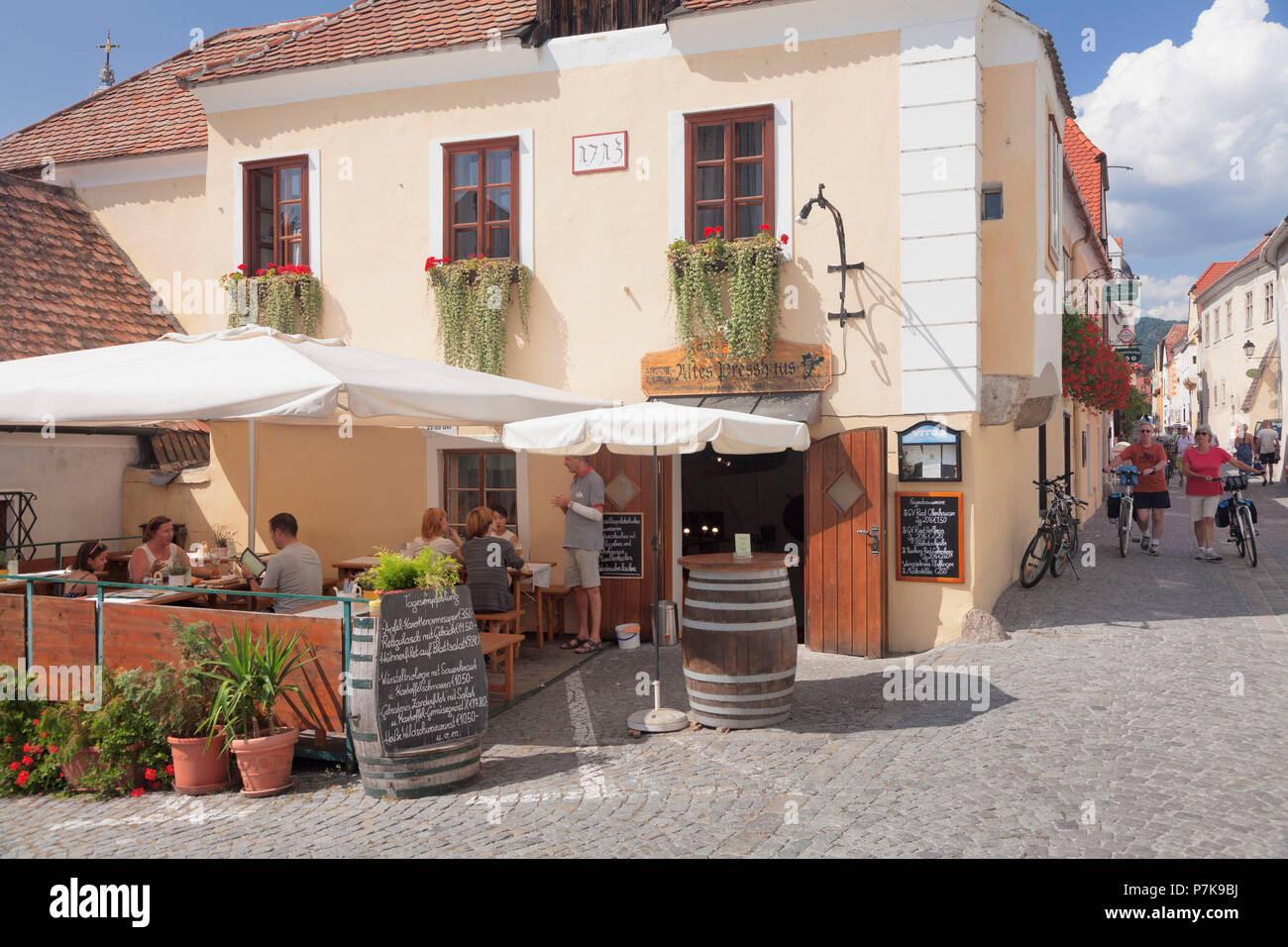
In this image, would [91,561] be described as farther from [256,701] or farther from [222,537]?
[256,701]

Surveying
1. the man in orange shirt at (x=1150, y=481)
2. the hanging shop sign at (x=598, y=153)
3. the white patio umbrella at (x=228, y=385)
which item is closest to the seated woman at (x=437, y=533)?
the white patio umbrella at (x=228, y=385)

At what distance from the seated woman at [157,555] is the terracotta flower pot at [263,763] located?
108 inches

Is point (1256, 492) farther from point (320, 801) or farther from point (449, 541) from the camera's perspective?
point (320, 801)

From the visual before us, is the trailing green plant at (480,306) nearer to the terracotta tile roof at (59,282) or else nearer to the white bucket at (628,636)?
the white bucket at (628,636)

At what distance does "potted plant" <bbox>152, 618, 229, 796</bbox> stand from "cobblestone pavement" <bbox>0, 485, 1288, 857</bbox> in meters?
0.17

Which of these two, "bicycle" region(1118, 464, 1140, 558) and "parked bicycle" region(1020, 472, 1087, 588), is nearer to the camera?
"parked bicycle" region(1020, 472, 1087, 588)

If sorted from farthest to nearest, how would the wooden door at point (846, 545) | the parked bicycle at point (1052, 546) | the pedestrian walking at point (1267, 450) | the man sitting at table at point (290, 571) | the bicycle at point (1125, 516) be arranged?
the pedestrian walking at point (1267, 450) < the bicycle at point (1125, 516) < the parked bicycle at point (1052, 546) < the wooden door at point (846, 545) < the man sitting at table at point (290, 571)

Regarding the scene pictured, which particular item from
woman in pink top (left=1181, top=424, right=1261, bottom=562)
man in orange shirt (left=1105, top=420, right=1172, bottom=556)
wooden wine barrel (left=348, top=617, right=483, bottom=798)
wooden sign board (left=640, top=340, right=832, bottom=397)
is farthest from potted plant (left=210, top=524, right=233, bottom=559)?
man in orange shirt (left=1105, top=420, right=1172, bottom=556)

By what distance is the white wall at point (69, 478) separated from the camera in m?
10.2

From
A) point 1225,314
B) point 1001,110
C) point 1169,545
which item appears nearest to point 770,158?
point 1001,110

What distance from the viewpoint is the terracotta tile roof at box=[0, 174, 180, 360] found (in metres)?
11.2

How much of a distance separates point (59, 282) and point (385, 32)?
197 inches

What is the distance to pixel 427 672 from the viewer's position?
221 inches

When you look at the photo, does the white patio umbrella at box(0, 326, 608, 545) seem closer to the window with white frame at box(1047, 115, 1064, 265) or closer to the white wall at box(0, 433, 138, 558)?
the white wall at box(0, 433, 138, 558)
